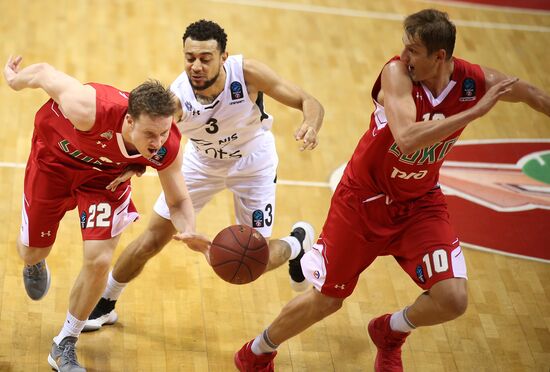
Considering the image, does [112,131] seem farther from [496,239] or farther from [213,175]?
[496,239]

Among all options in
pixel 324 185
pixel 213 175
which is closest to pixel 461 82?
pixel 213 175

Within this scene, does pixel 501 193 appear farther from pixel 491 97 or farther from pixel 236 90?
pixel 491 97

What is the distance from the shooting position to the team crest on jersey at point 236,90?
6801 millimetres

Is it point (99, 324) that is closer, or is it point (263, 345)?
point (263, 345)

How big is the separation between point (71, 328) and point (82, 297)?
0.25 meters

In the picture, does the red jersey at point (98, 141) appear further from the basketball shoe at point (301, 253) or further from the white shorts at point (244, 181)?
the basketball shoe at point (301, 253)

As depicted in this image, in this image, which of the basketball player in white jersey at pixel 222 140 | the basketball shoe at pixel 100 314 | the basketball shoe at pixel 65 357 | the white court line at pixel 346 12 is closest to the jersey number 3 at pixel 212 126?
the basketball player in white jersey at pixel 222 140

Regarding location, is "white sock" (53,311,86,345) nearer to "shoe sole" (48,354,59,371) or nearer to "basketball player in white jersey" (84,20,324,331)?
"shoe sole" (48,354,59,371)

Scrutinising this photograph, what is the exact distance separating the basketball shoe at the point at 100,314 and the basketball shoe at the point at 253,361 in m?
1.05

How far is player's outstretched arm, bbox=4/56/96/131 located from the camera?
588 centimetres

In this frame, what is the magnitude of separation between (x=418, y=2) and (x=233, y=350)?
7.59 metres

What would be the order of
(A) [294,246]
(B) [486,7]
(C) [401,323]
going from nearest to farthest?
(C) [401,323] < (A) [294,246] < (B) [486,7]

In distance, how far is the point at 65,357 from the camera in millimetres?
6281

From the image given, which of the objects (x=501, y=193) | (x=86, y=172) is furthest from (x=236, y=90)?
(x=501, y=193)
